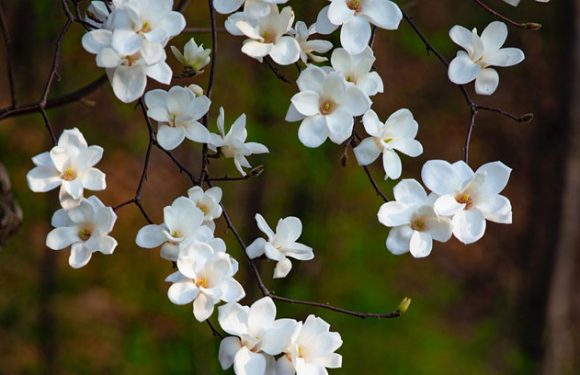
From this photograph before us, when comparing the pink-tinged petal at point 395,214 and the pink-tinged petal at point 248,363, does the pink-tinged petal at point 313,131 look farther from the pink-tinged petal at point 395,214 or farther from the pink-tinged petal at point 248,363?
the pink-tinged petal at point 248,363

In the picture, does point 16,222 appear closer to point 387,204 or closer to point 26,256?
point 387,204

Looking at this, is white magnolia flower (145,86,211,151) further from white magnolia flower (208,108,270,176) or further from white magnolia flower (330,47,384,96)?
white magnolia flower (330,47,384,96)

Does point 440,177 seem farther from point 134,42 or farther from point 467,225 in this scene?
point 134,42

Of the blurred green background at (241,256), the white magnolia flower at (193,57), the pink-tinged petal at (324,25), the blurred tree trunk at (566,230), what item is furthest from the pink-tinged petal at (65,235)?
the blurred tree trunk at (566,230)

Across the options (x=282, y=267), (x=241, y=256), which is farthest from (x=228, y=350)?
(x=241, y=256)

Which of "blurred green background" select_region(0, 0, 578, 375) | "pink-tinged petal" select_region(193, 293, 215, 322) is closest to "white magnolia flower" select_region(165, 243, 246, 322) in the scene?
"pink-tinged petal" select_region(193, 293, 215, 322)

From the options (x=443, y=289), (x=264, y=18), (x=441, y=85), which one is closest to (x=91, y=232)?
(x=264, y=18)

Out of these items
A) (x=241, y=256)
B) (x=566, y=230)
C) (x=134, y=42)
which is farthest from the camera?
(x=241, y=256)
